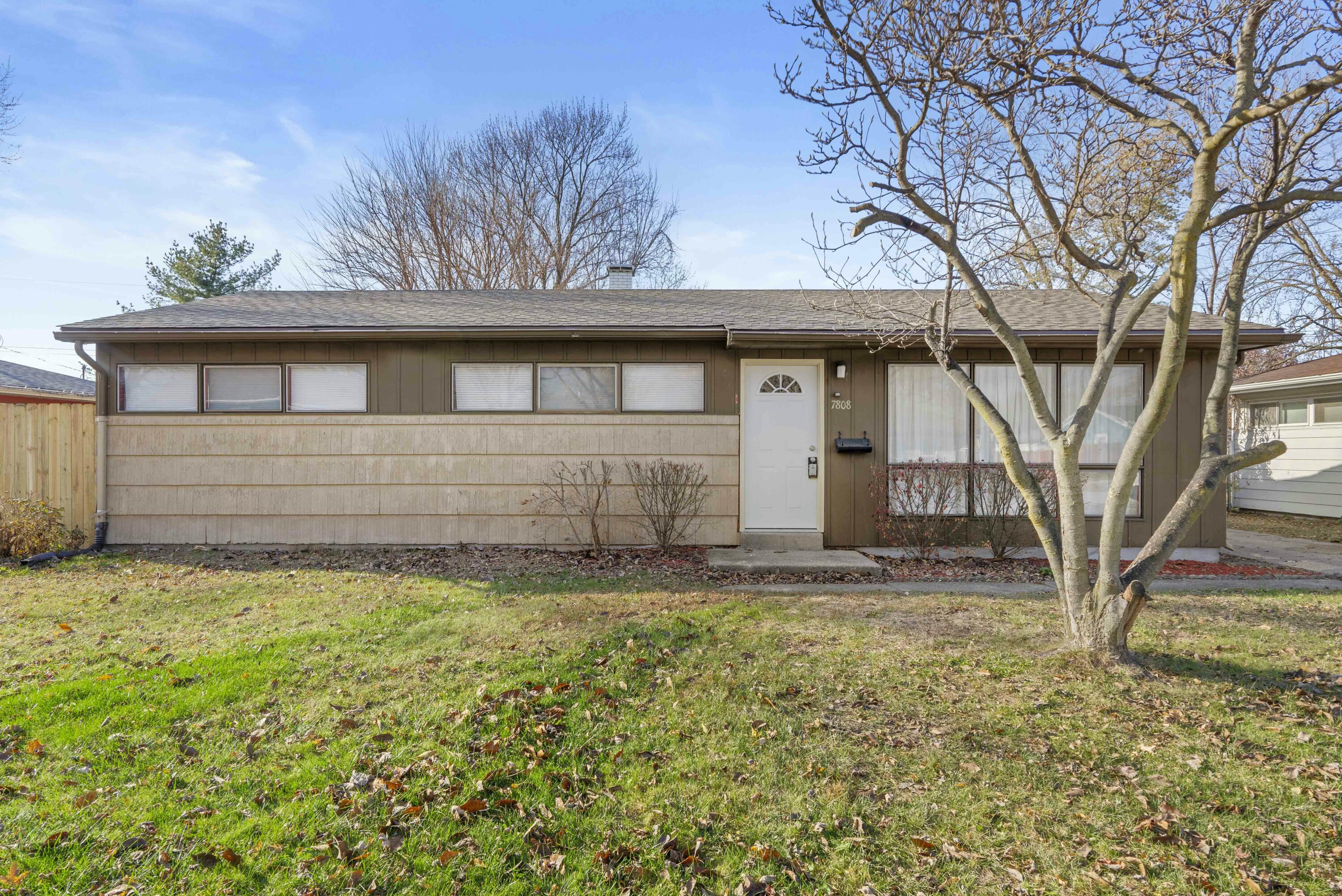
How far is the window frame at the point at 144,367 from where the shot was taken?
7.34 m

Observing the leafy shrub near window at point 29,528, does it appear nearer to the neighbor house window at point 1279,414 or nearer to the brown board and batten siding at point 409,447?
the brown board and batten siding at point 409,447

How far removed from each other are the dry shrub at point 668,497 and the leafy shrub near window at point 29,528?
6338 mm

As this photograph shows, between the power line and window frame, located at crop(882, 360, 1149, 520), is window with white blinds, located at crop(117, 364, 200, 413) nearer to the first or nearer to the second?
window frame, located at crop(882, 360, 1149, 520)

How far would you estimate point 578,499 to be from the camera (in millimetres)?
7324

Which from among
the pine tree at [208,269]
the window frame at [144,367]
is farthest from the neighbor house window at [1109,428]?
the pine tree at [208,269]

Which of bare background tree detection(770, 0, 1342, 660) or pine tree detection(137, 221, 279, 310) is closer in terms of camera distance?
bare background tree detection(770, 0, 1342, 660)

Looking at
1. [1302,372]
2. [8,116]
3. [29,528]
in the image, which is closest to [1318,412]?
[1302,372]

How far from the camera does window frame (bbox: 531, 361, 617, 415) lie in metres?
7.36

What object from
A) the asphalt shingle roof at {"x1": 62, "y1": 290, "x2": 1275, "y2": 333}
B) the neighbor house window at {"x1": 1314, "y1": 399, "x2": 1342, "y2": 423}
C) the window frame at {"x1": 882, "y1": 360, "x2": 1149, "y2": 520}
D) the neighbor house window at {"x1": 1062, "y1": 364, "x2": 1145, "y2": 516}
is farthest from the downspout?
the neighbor house window at {"x1": 1314, "y1": 399, "x2": 1342, "y2": 423}

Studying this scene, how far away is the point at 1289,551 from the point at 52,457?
1493 cm

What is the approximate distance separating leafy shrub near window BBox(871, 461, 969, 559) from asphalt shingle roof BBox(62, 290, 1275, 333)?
1.60m

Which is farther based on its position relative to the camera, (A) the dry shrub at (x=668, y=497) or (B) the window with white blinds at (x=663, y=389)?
(B) the window with white blinds at (x=663, y=389)

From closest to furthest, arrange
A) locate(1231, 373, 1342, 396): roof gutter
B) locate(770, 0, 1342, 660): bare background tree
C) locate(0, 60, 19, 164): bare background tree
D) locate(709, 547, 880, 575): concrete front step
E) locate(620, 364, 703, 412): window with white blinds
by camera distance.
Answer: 1. locate(770, 0, 1342, 660): bare background tree
2. locate(709, 547, 880, 575): concrete front step
3. locate(620, 364, 703, 412): window with white blinds
4. locate(1231, 373, 1342, 396): roof gutter
5. locate(0, 60, 19, 164): bare background tree

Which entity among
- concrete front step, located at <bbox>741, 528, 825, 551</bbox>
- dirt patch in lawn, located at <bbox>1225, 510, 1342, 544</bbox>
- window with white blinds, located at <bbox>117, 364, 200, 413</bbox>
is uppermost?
window with white blinds, located at <bbox>117, 364, 200, 413</bbox>
